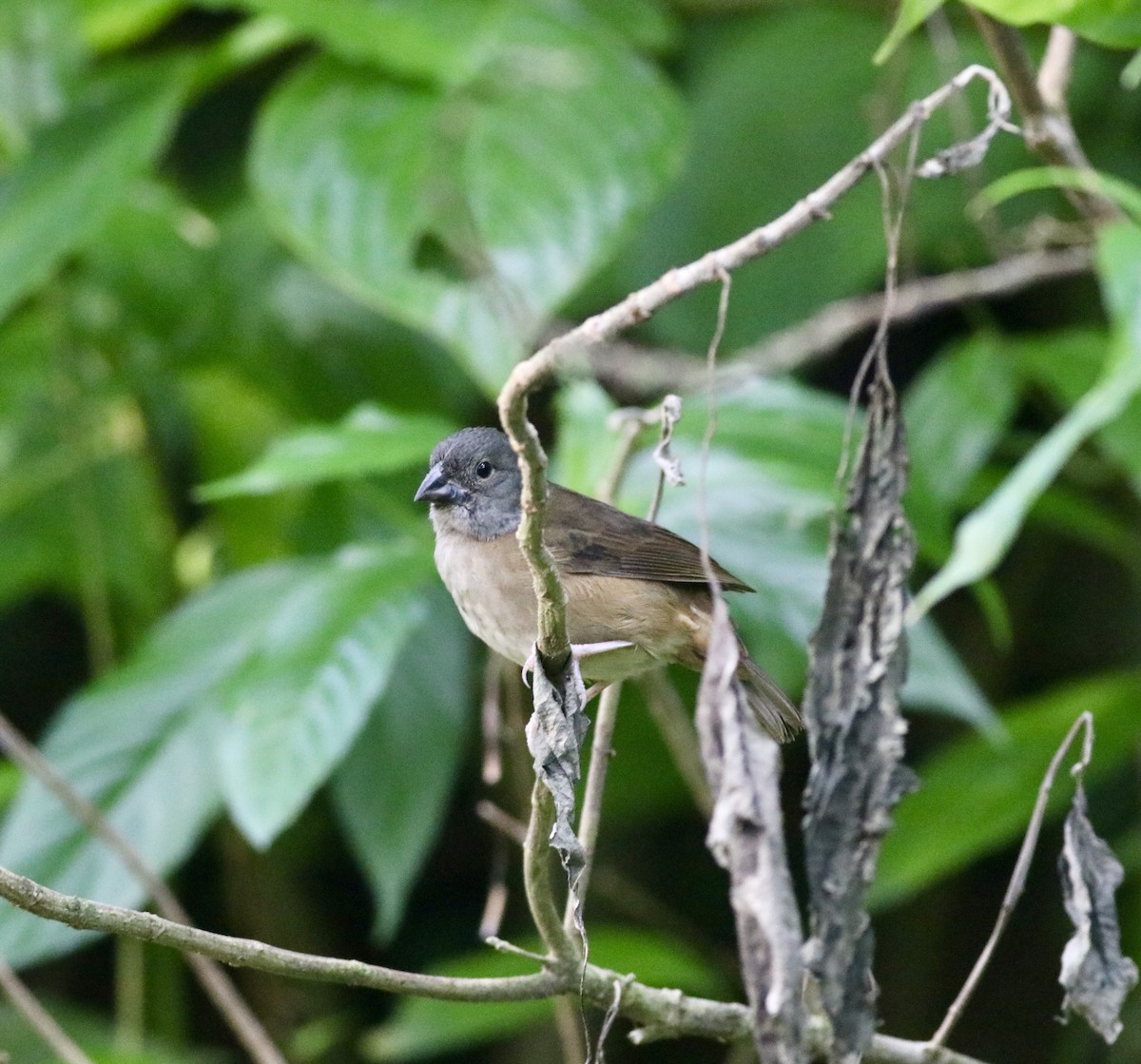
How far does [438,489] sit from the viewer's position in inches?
119

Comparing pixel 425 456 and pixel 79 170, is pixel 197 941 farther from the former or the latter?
pixel 79 170

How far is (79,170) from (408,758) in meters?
1.68

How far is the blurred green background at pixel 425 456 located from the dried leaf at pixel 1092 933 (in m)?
1.24

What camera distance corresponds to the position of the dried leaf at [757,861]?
135 centimetres

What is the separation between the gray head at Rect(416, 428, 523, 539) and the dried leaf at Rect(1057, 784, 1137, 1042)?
58.5 inches

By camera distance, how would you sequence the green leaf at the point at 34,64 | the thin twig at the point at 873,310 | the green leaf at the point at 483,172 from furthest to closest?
the green leaf at the point at 34,64 → the green leaf at the point at 483,172 → the thin twig at the point at 873,310

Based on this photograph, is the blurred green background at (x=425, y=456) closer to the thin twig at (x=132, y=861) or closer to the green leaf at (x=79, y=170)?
the green leaf at (x=79, y=170)

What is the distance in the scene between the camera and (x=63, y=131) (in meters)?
4.10

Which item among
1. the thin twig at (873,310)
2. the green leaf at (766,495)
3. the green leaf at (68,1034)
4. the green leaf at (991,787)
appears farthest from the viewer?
the green leaf at (68,1034)

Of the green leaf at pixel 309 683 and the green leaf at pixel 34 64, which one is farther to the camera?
the green leaf at pixel 34 64

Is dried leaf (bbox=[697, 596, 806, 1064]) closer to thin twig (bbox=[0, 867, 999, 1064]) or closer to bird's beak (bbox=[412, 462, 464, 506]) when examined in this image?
thin twig (bbox=[0, 867, 999, 1064])

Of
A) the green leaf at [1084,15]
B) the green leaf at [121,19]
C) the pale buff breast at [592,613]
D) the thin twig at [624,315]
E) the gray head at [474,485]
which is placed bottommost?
the pale buff breast at [592,613]

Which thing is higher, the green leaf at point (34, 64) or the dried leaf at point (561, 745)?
the green leaf at point (34, 64)

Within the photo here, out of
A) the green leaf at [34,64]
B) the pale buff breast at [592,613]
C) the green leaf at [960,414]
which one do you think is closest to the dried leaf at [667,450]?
the pale buff breast at [592,613]
